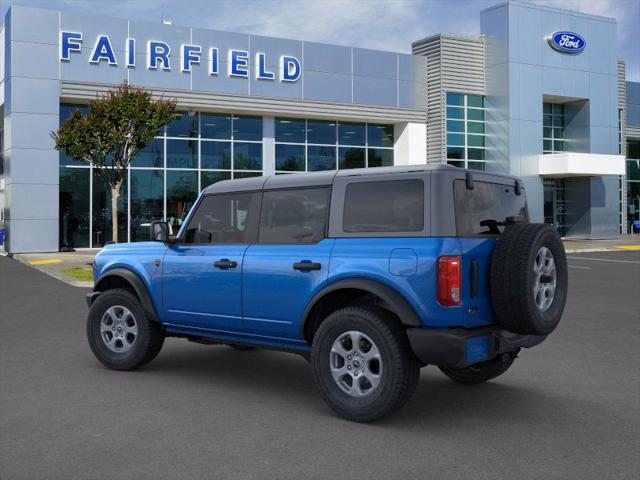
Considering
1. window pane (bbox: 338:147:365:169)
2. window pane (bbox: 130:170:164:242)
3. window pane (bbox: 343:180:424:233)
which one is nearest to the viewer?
window pane (bbox: 343:180:424:233)

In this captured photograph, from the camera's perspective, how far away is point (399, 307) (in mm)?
5105

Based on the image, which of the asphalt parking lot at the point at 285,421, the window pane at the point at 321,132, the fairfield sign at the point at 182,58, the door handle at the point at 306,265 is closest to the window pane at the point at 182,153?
the fairfield sign at the point at 182,58

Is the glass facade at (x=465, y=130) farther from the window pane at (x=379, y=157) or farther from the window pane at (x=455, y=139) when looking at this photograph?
the window pane at (x=379, y=157)

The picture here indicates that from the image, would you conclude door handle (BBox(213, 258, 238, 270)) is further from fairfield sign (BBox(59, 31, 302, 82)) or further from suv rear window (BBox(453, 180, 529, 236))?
→ fairfield sign (BBox(59, 31, 302, 82))

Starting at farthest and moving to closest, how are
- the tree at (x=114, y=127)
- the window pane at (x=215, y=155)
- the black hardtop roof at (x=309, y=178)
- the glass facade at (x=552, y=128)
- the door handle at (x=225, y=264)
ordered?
the glass facade at (x=552, y=128) → the window pane at (x=215, y=155) → the tree at (x=114, y=127) → the door handle at (x=225, y=264) → the black hardtop roof at (x=309, y=178)

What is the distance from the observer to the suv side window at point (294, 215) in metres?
5.84

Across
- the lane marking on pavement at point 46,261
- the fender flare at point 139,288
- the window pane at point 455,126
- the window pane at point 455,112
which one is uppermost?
the window pane at point 455,112

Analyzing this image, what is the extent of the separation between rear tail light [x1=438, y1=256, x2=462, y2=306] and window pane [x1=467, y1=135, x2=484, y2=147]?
1129 inches

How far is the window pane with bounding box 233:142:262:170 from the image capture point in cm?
2916

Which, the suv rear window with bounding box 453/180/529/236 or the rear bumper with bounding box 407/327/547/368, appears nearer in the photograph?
the rear bumper with bounding box 407/327/547/368

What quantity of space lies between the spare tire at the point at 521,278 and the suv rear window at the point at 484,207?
0.23 m

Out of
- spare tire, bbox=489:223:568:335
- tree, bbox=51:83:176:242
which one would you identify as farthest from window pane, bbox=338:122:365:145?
spare tire, bbox=489:223:568:335

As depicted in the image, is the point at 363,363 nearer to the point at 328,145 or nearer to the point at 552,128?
the point at 328,145

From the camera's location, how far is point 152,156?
2744 centimetres
